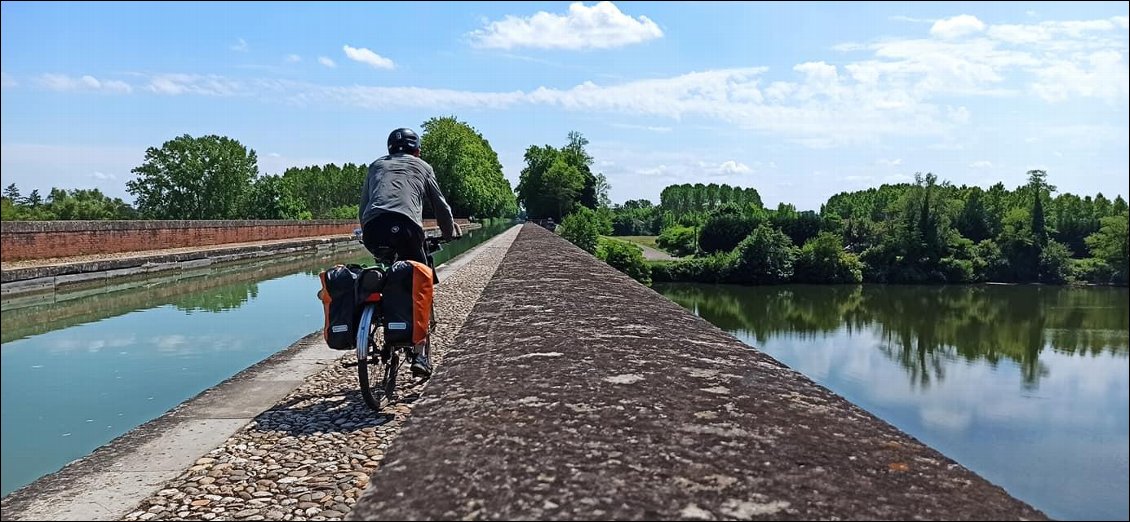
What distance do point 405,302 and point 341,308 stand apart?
37 centimetres

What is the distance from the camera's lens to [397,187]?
4.19m

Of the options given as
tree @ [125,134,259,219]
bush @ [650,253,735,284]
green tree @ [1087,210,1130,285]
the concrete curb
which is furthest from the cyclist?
bush @ [650,253,735,284]

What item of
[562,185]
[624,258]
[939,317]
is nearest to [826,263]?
[939,317]

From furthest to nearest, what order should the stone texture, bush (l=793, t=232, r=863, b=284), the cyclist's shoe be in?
bush (l=793, t=232, r=863, b=284), the cyclist's shoe, the stone texture

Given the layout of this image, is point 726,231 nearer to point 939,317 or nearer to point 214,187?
point 939,317

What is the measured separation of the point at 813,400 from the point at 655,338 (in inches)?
38.1

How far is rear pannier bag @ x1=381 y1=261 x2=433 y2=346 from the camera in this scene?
389 cm

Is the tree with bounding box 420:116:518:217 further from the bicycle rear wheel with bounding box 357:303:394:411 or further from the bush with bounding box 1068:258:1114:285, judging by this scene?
the bicycle rear wheel with bounding box 357:303:394:411

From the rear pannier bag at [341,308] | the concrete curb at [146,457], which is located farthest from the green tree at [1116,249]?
the rear pannier bag at [341,308]

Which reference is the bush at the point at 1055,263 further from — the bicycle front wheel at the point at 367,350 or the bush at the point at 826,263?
the bush at the point at 826,263

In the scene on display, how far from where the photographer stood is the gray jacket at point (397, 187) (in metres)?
4.14

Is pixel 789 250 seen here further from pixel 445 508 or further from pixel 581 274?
pixel 445 508

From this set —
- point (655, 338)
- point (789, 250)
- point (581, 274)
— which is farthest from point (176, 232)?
point (789, 250)

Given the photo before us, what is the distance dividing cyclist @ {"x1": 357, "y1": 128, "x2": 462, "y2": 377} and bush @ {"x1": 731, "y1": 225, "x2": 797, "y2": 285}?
214ft
